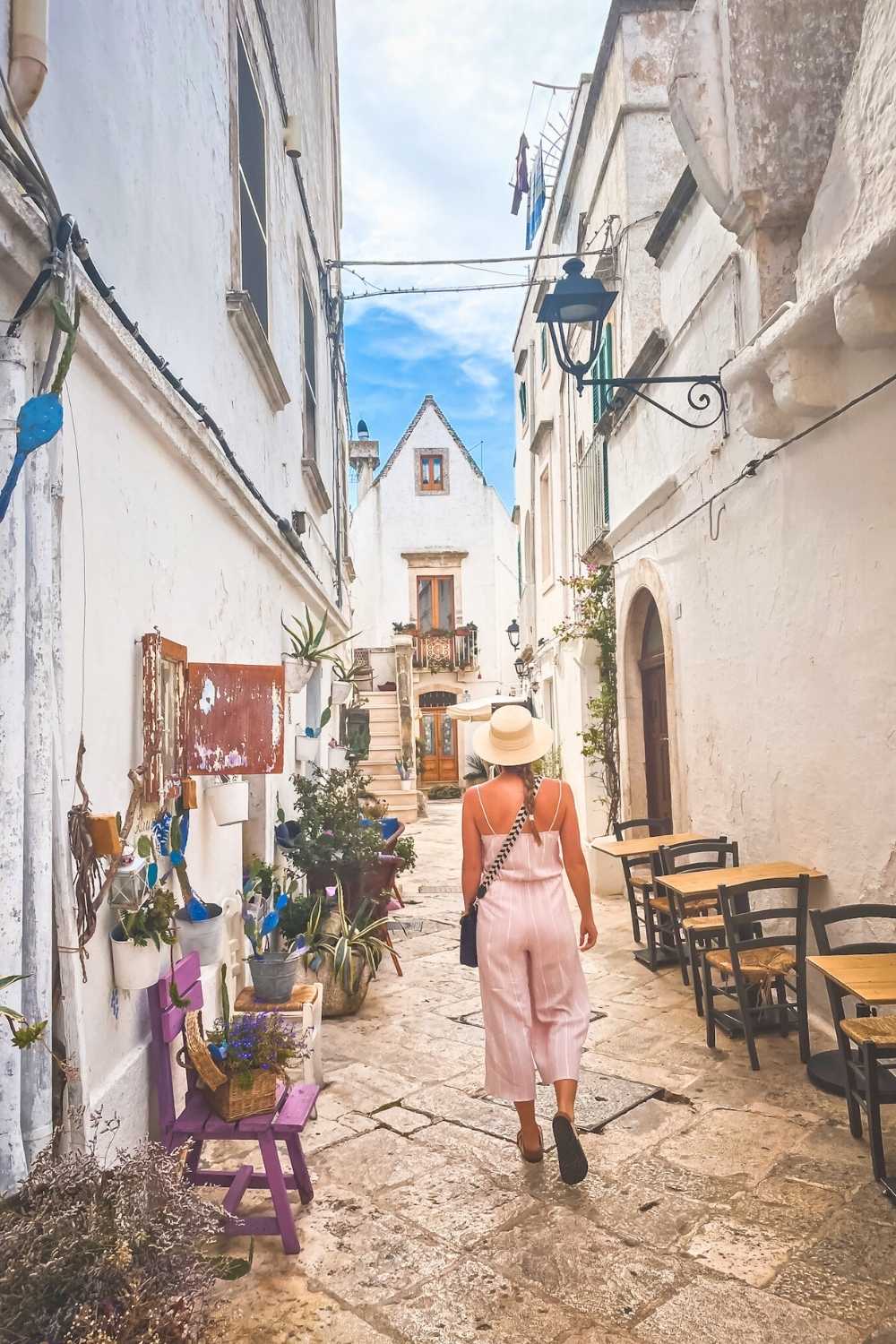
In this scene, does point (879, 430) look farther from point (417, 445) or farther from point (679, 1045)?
point (417, 445)

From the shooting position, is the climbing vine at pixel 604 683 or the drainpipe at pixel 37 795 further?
the climbing vine at pixel 604 683

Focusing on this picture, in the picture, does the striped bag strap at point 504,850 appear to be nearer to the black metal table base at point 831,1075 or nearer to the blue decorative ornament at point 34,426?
the black metal table base at point 831,1075

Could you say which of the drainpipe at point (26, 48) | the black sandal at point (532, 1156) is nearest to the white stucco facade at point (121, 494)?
the drainpipe at point (26, 48)

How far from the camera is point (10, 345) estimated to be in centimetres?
222

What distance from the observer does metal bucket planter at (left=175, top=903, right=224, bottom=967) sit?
368 centimetres

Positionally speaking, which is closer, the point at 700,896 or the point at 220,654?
the point at 220,654

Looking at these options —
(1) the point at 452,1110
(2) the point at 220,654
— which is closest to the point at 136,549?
(2) the point at 220,654

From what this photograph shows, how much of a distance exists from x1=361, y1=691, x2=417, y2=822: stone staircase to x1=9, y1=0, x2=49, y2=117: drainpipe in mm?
14102

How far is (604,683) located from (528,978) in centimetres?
622

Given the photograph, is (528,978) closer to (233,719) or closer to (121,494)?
(233,719)

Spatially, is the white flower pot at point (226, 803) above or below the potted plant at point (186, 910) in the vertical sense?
above

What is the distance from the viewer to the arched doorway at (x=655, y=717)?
8133 millimetres

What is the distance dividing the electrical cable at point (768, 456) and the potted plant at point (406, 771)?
9860 millimetres

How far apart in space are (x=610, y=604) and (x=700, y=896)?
4965mm
